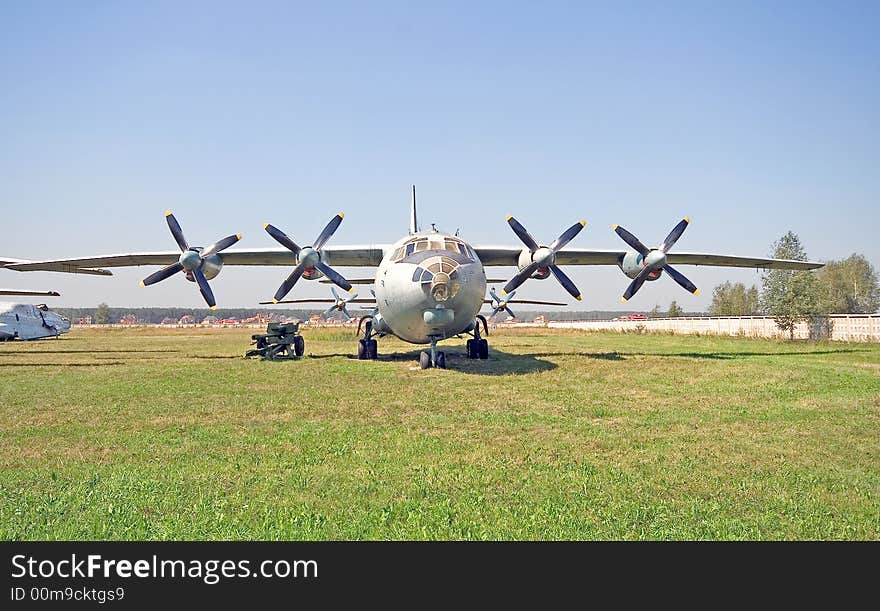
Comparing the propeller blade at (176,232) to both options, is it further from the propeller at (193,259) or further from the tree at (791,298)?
the tree at (791,298)

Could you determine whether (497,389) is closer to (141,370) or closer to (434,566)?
(434,566)

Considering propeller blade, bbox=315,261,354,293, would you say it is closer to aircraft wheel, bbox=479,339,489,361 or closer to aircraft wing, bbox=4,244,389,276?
aircraft wing, bbox=4,244,389,276

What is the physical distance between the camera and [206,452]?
687cm

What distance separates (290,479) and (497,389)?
7.31 metres

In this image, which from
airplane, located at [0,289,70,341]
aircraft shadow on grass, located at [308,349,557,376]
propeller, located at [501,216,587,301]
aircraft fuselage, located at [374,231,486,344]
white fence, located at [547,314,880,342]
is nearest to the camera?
aircraft fuselage, located at [374,231,486,344]

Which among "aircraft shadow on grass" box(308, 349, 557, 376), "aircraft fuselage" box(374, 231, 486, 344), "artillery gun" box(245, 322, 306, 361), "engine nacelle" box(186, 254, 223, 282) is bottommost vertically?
"aircraft shadow on grass" box(308, 349, 557, 376)

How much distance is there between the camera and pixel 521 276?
21.2 meters

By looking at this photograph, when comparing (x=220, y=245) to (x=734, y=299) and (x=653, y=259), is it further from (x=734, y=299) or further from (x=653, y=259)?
(x=734, y=299)

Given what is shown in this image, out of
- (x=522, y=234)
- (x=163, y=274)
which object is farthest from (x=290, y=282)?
(x=522, y=234)

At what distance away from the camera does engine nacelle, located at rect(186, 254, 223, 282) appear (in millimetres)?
22047

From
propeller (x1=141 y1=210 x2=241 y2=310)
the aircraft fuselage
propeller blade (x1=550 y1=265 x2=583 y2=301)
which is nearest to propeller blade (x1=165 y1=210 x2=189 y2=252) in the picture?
propeller (x1=141 y1=210 x2=241 y2=310)

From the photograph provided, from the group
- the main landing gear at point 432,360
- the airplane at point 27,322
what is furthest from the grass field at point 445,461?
the airplane at point 27,322

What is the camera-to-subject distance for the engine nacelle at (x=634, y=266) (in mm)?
22438

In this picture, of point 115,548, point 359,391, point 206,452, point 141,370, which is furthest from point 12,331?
point 115,548
